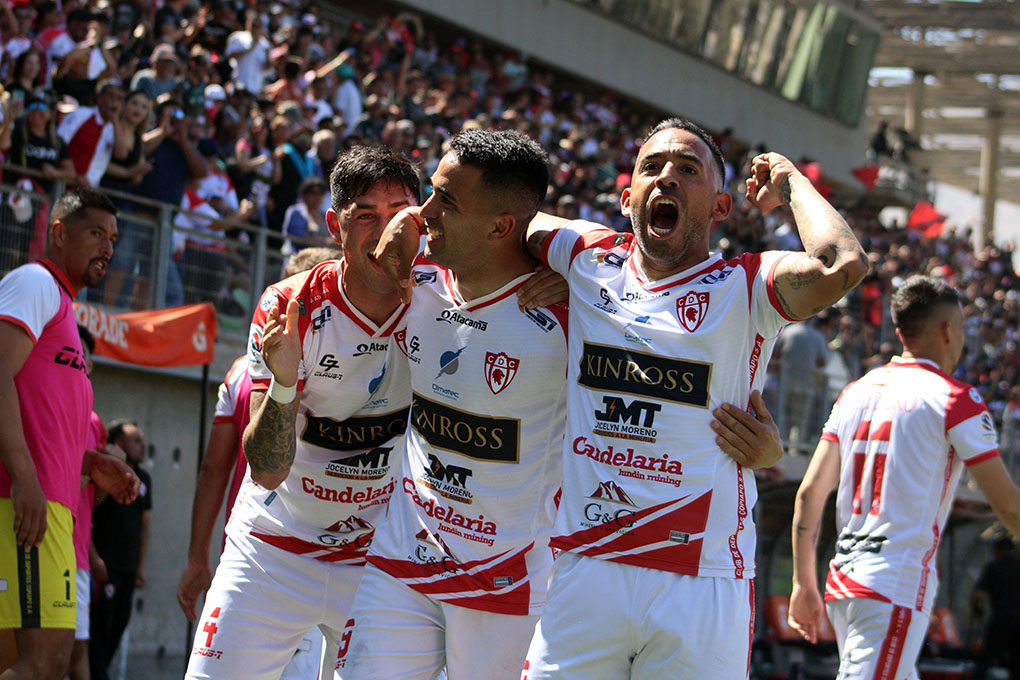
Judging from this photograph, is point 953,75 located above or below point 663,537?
above

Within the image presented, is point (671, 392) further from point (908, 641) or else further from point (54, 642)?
point (54, 642)

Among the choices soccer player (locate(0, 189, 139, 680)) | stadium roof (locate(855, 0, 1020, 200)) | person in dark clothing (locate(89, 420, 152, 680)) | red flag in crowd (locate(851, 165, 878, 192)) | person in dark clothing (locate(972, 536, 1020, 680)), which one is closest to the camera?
soccer player (locate(0, 189, 139, 680))

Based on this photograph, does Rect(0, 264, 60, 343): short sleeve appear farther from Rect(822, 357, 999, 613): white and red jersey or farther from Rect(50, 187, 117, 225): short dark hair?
Rect(822, 357, 999, 613): white and red jersey

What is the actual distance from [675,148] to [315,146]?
997 centimetres

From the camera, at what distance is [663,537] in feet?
12.9

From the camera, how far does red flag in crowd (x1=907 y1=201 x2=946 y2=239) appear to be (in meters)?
31.3

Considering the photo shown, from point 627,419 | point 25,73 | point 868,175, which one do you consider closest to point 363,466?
point 627,419

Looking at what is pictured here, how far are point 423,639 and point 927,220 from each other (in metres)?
29.4

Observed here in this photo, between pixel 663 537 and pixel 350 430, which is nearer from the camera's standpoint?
pixel 663 537

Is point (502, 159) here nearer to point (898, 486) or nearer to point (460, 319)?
point (460, 319)

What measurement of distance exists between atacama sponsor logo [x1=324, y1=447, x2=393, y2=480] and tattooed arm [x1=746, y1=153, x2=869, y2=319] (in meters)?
1.94

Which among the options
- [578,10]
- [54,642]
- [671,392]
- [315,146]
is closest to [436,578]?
[671,392]

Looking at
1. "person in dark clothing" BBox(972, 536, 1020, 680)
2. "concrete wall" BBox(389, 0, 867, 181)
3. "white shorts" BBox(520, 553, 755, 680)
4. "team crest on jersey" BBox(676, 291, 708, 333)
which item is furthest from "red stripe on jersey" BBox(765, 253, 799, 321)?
"concrete wall" BBox(389, 0, 867, 181)

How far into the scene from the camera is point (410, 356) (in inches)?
189
